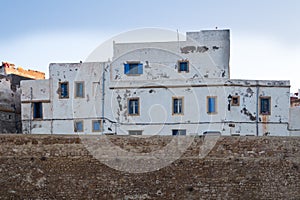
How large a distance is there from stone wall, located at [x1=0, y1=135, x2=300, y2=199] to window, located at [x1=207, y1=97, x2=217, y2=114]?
783cm

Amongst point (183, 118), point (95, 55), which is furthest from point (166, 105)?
point (95, 55)

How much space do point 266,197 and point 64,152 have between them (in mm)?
8856

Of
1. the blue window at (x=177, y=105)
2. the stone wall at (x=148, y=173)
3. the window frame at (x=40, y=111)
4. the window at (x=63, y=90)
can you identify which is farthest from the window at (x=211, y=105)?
the window frame at (x=40, y=111)

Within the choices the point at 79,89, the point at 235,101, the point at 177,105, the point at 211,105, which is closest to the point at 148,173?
the point at 177,105

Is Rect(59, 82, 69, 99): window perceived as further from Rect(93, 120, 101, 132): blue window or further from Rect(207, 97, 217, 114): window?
Rect(207, 97, 217, 114): window

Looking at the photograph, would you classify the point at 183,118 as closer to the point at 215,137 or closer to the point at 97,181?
the point at 215,137

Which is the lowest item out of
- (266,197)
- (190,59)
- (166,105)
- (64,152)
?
(266,197)

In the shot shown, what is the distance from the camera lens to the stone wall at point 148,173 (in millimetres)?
18234

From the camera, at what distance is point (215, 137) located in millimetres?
18750

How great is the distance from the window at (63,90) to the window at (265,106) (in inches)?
486

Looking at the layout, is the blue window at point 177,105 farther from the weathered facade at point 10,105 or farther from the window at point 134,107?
the weathered facade at point 10,105

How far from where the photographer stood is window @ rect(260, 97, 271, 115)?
27.0 m

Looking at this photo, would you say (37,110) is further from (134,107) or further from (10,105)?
(134,107)

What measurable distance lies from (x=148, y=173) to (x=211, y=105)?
9.41m
